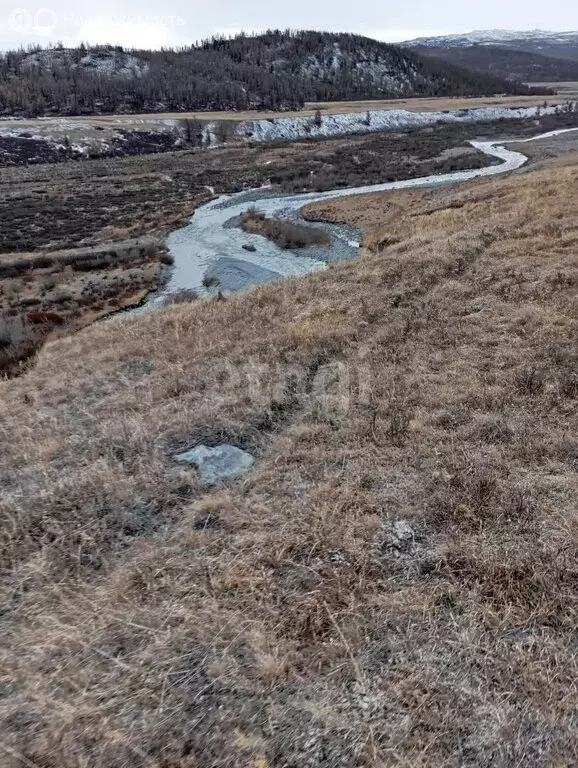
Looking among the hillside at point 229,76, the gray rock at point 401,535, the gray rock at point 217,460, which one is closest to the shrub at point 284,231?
the gray rock at point 217,460

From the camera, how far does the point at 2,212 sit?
1610 inches

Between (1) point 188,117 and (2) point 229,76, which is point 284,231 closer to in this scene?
(1) point 188,117

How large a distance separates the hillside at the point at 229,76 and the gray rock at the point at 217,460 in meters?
111

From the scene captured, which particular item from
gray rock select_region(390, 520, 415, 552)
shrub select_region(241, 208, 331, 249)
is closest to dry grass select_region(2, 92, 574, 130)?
shrub select_region(241, 208, 331, 249)

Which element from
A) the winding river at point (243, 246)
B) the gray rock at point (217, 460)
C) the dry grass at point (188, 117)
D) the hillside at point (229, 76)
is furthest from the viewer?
the hillside at point (229, 76)

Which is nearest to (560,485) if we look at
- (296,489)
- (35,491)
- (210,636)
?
(296,489)

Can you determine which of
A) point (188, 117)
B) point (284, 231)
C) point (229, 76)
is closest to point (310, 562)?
point (284, 231)

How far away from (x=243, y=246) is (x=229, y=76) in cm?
13267

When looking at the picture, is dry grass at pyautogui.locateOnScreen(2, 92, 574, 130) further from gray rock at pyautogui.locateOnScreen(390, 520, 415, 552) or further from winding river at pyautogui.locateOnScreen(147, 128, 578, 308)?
gray rock at pyautogui.locateOnScreen(390, 520, 415, 552)

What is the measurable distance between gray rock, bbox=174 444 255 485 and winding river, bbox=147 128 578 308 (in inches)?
665

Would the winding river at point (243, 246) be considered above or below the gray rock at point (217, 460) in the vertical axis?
below

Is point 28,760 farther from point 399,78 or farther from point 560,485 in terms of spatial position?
point 399,78

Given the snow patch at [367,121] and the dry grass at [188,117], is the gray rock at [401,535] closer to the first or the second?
the dry grass at [188,117]

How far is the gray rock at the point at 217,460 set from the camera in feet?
18.5
